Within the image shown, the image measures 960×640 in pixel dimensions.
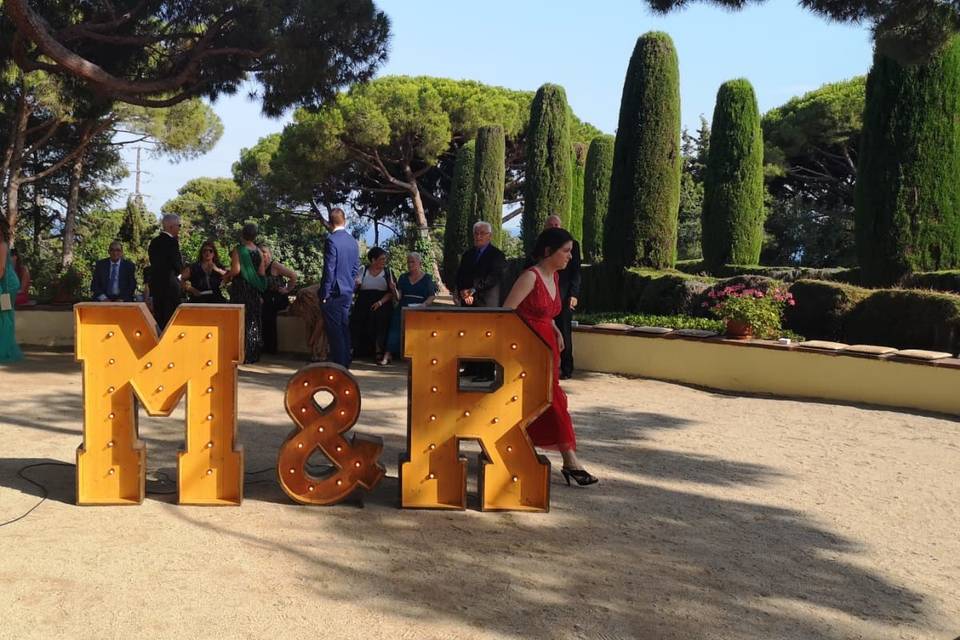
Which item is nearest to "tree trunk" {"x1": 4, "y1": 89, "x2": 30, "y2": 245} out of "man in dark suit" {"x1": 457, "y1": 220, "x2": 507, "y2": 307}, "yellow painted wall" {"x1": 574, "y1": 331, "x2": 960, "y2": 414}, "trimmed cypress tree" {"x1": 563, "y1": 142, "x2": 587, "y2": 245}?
"trimmed cypress tree" {"x1": 563, "y1": 142, "x2": 587, "y2": 245}

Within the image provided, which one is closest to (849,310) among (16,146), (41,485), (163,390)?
(163,390)

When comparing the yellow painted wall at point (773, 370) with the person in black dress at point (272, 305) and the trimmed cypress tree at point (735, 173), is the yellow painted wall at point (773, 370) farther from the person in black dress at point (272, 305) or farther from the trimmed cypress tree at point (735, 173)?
the trimmed cypress tree at point (735, 173)

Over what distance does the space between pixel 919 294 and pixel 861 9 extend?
344 centimetres

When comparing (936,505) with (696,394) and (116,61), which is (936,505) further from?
(116,61)

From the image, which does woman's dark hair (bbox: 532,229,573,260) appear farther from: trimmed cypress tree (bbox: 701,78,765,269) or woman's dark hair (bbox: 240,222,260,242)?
trimmed cypress tree (bbox: 701,78,765,269)

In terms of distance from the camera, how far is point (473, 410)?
534 cm

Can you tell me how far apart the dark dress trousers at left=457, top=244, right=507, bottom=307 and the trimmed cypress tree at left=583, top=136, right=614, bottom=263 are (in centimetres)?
2035

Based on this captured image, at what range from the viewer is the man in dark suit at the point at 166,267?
1091 centimetres

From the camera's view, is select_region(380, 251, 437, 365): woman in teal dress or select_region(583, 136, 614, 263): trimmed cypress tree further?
select_region(583, 136, 614, 263): trimmed cypress tree

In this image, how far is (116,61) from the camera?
44.0 ft

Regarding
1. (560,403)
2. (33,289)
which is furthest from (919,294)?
(33,289)

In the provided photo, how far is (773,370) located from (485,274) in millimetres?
3472

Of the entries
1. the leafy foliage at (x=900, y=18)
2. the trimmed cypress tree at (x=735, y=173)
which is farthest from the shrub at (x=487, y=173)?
the leafy foliage at (x=900, y=18)

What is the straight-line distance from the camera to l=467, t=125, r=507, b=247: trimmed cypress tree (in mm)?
29375
